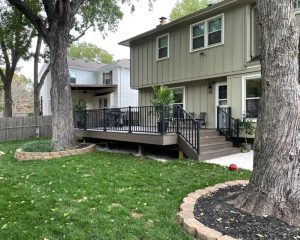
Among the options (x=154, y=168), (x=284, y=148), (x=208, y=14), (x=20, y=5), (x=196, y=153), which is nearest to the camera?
(x=284, y=148)

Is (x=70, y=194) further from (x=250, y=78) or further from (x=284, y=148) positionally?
(x=250, y=78)

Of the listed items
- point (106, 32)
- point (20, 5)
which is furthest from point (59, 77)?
point (106, 32)

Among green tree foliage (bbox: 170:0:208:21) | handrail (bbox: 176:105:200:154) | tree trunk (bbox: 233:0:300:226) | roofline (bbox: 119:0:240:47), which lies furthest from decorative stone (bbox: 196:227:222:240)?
green tree foliage (bbox: 170:0:208:21)

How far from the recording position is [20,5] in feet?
30.6

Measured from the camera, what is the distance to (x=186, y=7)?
26875 mm

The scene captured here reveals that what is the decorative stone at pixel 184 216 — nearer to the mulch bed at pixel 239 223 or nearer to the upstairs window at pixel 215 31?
the mulch bed at pixel 239 223

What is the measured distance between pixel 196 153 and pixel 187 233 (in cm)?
468

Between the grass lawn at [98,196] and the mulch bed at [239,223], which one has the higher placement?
the mulch bed at [239,223]

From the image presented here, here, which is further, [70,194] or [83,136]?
[83,136]

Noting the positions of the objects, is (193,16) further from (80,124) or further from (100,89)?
(100,89)

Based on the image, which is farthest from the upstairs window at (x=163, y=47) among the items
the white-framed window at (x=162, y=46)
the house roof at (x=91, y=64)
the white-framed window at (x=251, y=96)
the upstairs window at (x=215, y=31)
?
the house roof at (x=91, y=64)

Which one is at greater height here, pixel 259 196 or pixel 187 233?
pixel 259 196

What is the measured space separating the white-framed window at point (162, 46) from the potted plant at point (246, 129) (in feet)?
17.0

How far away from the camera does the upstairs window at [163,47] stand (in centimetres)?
A: 1322
